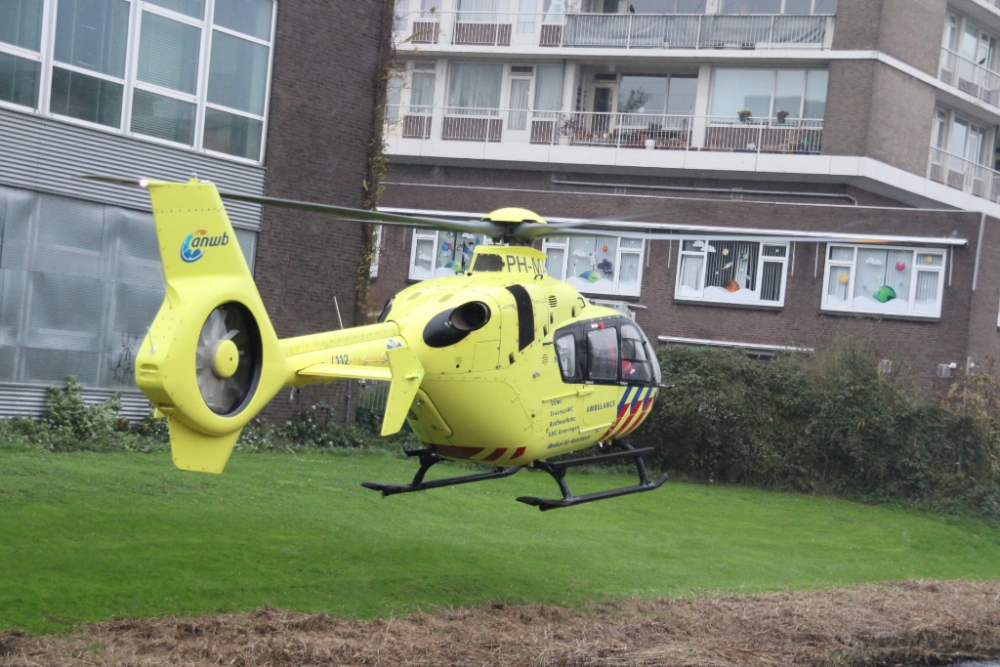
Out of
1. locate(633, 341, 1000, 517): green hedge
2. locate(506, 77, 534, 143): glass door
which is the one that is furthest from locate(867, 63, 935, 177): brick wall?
locate(633, 341, 1000, 517): green hedge

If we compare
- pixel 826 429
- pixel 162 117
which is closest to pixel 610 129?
pixel 826 429

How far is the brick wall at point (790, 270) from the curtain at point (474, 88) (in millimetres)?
7415

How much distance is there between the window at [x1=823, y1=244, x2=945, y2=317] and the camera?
111ft

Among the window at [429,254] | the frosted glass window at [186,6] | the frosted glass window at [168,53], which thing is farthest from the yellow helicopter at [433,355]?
Result: the window at [429,254]

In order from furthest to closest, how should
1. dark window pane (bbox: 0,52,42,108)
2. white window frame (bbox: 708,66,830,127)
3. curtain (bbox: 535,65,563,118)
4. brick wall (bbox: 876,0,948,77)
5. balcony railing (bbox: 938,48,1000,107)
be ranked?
curtain (bbox: 535,65,563,118) → balcony railing (bbox: 938,48,1000,107) → white window frame (bbox: 708,66,830,127) → brick wall (bbox: 876,0,948,77) → dark window pane (bbox: 0,52,42,108)

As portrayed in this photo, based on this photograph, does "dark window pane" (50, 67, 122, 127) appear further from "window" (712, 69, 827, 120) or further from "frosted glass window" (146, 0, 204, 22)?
"window" (712, 69, 827, 120)

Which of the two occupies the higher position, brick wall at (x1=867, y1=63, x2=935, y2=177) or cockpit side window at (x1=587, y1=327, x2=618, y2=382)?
brick wall at (x1=867, y1=63, x2=935, y2=177)

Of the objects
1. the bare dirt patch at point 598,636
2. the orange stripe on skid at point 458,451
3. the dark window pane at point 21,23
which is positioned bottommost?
the bare dirt patch at point 598,636

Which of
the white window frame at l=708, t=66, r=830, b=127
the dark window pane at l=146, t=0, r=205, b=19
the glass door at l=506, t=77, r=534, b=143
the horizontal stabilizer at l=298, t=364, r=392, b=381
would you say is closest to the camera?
the horizontal stabilizer at l=298, t=364, r=392, b=381

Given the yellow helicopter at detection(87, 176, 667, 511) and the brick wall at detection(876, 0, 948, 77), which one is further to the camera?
the brick wall at detection(876, 0, 948, 77)

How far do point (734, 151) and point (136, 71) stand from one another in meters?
25.0

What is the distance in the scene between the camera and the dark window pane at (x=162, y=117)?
20.9 m

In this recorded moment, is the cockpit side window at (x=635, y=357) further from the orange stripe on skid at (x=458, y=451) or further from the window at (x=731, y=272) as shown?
the window at (x=731, y=272)

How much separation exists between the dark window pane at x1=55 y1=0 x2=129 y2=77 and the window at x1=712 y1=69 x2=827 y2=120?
25994mm
